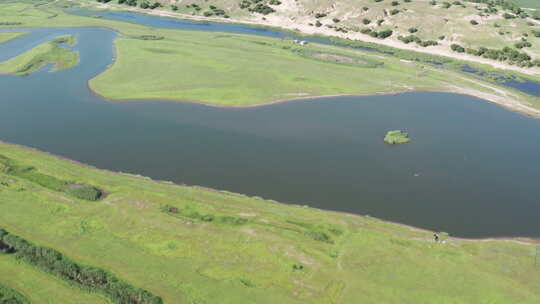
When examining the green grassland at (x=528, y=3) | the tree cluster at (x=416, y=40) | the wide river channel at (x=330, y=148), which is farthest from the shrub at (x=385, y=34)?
the green grassland at (x=528, y=3)

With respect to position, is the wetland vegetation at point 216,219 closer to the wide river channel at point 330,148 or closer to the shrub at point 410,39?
the wide river channel at point 330,148

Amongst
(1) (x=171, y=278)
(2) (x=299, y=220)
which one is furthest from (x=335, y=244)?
(1) (x=171, y=278)

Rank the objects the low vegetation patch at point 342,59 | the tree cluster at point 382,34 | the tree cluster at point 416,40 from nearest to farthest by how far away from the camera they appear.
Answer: the low vegetation patch at point 342,59, the tree cluster at point 416,40, the tree cluster at point 382,34

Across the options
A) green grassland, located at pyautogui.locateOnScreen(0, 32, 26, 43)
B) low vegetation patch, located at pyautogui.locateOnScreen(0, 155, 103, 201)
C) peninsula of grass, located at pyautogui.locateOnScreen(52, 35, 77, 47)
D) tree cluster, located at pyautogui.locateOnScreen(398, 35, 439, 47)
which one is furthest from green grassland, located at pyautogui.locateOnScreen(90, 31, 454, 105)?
green grassland, located at pyautogui.locateOnScreen(0, 32, 26, 43)

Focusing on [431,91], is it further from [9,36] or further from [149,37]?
[9,36]

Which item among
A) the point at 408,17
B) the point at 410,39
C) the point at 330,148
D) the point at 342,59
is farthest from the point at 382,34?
the point at 330,148
